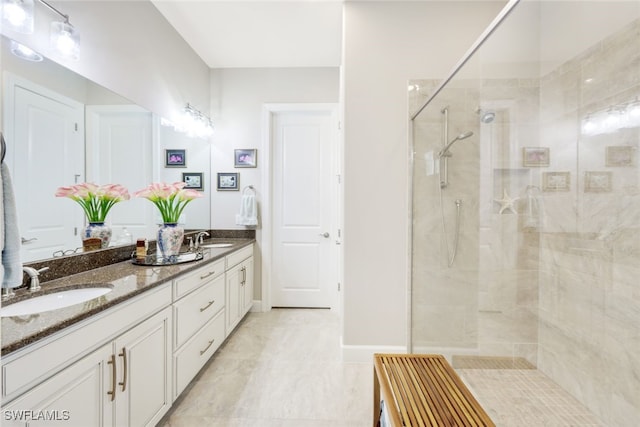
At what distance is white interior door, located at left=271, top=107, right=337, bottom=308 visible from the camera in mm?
3316

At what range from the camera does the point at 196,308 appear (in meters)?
1.85

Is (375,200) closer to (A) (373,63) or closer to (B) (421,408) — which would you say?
(A) (373,63)

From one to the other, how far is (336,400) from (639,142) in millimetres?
2017

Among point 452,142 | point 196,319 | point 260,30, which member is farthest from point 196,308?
point 260,30

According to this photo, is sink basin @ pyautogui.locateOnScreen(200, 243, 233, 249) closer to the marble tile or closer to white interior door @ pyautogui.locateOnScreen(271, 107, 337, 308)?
white interior door @ pyautogui.locateOnScreen(271, 107, 337, 308)

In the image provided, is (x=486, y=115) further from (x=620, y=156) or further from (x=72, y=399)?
(x=72, y=399)

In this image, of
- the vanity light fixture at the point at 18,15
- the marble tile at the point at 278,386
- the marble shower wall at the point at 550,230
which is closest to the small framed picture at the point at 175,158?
the vanity light fixture at the point at 18,15

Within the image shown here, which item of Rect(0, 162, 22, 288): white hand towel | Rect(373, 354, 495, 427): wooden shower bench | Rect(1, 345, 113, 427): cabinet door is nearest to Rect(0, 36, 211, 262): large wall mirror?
Rect(0, 162, 22, 288): white hand towel

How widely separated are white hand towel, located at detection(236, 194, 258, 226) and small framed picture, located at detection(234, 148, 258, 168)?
378mm

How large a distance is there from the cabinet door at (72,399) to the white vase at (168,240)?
2.99ft

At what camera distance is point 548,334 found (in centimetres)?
166

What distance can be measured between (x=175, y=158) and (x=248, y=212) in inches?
35.8

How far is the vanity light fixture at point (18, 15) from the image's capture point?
1.24 meters

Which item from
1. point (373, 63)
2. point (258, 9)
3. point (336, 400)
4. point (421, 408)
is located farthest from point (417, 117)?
point (336, 400)
